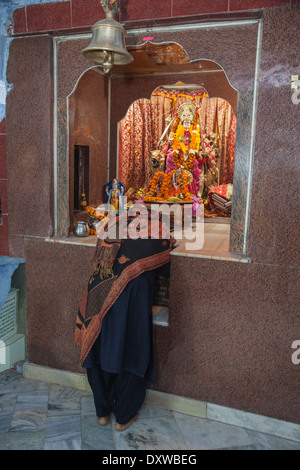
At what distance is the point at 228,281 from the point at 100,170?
2.68 meters

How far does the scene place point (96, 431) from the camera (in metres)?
2.91

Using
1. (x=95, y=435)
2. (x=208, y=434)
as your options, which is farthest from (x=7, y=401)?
(x=208, y=434)

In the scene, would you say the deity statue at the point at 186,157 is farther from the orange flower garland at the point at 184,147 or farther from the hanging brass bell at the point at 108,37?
the hanging brass bell at the point at 108,37

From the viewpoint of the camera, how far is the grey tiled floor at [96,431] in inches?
109

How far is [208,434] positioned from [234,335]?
0.74 m

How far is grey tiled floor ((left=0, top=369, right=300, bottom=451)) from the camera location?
2.77m

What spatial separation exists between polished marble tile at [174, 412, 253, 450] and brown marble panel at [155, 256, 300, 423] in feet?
0.54

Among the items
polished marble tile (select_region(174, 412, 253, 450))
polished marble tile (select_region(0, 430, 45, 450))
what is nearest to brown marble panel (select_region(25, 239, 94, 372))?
polished marble tile (select_region(0, 430, 45, 450))

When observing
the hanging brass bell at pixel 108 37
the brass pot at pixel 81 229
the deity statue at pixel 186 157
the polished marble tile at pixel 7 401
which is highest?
the hanging brass bell at pixel 108 37

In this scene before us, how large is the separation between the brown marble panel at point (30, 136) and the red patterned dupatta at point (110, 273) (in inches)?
35.7

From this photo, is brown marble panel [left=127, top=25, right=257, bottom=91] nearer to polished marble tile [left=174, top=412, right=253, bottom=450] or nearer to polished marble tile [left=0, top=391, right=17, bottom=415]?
polished marble tile [left=174, top=412, right=253, bottom=450]

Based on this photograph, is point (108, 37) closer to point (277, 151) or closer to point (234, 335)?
point (277, 151)

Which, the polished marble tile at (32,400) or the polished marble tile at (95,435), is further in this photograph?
the polished marble tile at (32,400)

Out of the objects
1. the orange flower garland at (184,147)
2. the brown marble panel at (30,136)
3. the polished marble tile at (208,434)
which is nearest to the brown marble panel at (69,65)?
the brown marble panel at (30,136)
